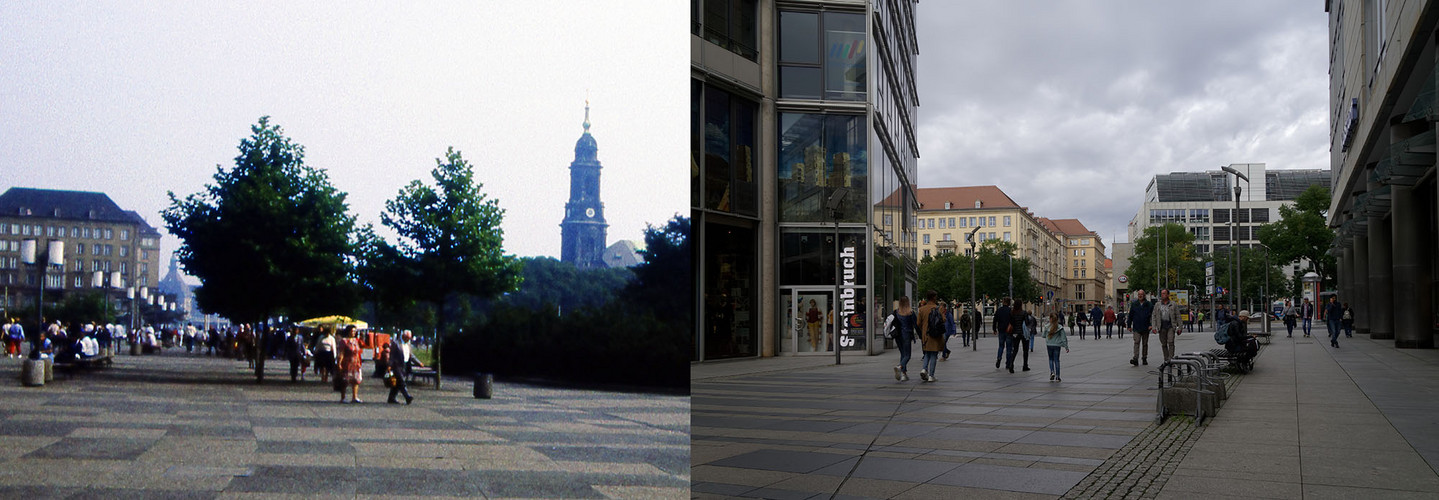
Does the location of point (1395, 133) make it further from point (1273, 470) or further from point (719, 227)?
point (1273, 470)

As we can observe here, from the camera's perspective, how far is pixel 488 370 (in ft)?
11.1

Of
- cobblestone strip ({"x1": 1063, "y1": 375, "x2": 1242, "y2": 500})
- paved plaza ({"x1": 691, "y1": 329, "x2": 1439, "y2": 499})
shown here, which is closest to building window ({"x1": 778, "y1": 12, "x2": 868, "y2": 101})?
paved plaza ({"x1": 691, "y1": 329, "x2": 1439, "y2": 499})

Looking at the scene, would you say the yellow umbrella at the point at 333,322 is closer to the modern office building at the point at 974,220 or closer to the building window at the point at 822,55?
the building window at the point at 822,55

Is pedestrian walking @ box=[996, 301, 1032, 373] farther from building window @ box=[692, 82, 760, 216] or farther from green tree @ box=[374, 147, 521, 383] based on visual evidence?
green tree @ box=[374, 147, 521, 383]

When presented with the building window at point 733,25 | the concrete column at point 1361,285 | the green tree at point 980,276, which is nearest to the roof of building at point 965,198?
the green tree at point 980,276

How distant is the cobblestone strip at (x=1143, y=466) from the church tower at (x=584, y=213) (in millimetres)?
3425

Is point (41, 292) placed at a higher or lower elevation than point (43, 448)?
higher

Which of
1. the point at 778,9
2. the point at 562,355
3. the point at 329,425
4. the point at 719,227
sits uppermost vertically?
the point at 778,9

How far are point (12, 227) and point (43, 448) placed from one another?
0.69 metres

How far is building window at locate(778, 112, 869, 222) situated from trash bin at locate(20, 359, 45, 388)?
69.2ft

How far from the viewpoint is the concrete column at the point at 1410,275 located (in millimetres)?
28156

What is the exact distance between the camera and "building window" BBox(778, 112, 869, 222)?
24.1 m

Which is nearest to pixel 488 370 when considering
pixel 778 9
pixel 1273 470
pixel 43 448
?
pixel 43 448

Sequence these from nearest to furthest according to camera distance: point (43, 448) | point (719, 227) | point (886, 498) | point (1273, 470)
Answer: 1. point (43, 448)
2. point (886, 498)
3. point (1273, 470)
4. point (719, 227)
